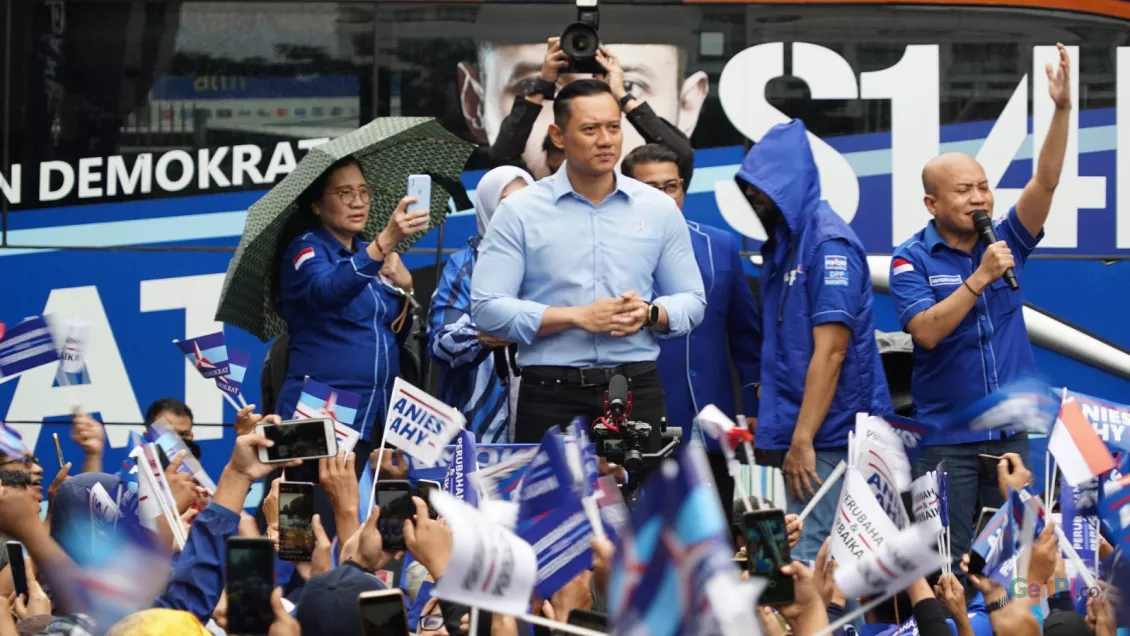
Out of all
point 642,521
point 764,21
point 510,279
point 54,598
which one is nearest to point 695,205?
point 764,21

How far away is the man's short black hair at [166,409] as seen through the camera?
9086mm

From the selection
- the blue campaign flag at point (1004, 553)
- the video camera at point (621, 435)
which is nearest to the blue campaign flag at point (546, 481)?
the video camera at point (621, 435)

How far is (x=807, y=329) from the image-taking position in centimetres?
755

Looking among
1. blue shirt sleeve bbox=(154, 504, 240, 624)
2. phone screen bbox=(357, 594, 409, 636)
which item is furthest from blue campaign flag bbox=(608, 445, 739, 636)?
blue shirt sleeve bbox=(154, 504, 240, 624)

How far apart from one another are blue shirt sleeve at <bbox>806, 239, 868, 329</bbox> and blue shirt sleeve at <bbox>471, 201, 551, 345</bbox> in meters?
1.19

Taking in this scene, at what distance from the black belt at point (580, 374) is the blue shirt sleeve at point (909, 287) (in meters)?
1.25

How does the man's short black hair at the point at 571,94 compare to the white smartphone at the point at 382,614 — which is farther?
the man's short black hair at the point at 571,94

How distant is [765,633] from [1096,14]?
18.0 feet


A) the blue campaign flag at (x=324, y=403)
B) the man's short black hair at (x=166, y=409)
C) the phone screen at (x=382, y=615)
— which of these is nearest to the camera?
the phone screen at (x=382, y=615)

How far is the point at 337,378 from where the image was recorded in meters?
7.85

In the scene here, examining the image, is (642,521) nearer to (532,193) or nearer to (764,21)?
(532,193)

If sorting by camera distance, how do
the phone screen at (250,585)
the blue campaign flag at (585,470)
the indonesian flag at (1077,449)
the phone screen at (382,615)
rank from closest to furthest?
the phone screen at (382,615) → the phone screen at (250,585) → the blue campaign flag at (585,470) → the indonesian flag at (1077,449)

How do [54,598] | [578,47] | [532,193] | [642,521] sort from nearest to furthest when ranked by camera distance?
[642,521] → [54,598] → [532,193] → [578,47]

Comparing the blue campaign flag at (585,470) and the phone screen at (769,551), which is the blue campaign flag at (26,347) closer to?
the blue campaign flag at (585,470)
